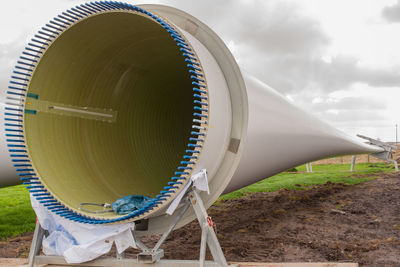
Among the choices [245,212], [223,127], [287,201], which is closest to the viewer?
[223,127]

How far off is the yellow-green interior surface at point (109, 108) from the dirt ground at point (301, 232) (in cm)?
105

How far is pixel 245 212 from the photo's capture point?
22.8ft

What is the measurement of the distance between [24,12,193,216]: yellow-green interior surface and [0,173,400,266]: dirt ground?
1.05 metres

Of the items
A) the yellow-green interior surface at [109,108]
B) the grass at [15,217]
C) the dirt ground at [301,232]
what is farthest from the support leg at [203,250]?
the grass at [15,217]

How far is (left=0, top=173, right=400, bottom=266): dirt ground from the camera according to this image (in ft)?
13.9

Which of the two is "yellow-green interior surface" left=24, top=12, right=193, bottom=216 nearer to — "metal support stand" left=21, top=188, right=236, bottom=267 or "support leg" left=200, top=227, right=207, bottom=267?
"metal support stand" left=21, top=188, right=236, bottom=267

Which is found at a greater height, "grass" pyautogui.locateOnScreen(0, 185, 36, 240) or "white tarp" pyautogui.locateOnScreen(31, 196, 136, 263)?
"white tarp" pyautogui.locateOnScreen(31, 196, 136, 263)

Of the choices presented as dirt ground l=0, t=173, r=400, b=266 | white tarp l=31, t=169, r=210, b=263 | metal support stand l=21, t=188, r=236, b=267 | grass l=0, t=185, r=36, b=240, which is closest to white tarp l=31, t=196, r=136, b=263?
white tarp l=31, t=169, r=210, b=263

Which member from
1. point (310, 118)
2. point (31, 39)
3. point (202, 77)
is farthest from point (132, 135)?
point (310, 118)

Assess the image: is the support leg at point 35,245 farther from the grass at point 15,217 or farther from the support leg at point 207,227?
the grass at point 15,217

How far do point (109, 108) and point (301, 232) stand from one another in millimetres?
3094

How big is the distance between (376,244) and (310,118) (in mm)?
2007

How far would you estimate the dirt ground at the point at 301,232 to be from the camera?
4.23m

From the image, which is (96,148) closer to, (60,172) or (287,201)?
(60,172)
